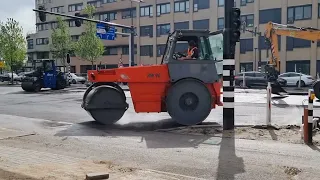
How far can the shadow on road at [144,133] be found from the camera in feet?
28.7

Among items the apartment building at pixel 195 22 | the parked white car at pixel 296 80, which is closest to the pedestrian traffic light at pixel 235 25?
the parked white car at pixel 296 80

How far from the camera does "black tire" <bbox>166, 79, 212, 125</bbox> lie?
1094 cm

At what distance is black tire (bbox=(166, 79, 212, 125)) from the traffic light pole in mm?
907

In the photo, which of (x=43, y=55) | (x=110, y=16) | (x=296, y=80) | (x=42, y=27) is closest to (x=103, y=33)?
(x=296, y=80)

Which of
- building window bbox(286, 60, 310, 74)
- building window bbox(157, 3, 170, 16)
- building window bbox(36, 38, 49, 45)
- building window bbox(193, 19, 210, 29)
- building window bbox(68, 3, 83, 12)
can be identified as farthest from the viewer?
building window bbox(36, 38, 49, 45)

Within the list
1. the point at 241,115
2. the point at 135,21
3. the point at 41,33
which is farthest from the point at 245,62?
the point at 41,33

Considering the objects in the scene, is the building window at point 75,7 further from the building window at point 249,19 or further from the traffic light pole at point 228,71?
the traffic light pole at point 228,71

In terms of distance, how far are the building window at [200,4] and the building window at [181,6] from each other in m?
1.53

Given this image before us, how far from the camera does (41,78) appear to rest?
3103 cm

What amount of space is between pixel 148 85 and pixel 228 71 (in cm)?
236

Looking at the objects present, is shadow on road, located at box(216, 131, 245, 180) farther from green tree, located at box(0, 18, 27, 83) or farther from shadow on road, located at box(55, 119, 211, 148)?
green tree, located at box(0, 18, 27, 83)

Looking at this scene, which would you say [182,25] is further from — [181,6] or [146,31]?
[146,31]

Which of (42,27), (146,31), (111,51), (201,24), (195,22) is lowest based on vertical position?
(111,51)

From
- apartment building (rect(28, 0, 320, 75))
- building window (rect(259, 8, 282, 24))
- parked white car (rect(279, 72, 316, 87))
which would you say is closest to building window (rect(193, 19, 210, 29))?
apartment building (rect(28, 0, 320, 75))
